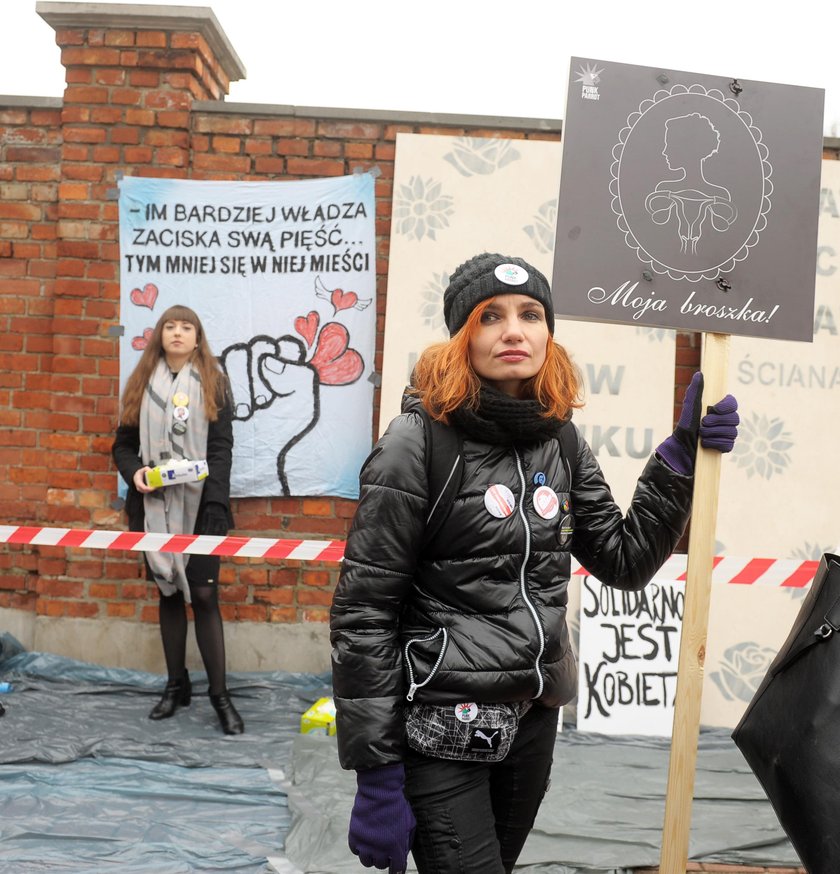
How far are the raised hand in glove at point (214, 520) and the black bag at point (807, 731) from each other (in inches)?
136

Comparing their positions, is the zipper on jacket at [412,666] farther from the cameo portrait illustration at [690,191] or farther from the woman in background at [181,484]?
the woman in background at [181,484]

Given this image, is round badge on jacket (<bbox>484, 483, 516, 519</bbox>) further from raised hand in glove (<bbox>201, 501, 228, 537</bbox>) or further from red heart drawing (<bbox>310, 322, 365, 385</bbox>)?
red heart drawing (<bbox>310, 322, 365, 385</bbox>)

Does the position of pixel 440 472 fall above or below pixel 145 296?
below

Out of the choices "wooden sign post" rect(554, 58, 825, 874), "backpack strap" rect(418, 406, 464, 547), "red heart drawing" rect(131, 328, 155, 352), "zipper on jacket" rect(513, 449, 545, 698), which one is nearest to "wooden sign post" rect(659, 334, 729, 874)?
"wooden sign post" rect(554, 58, 825, 874)

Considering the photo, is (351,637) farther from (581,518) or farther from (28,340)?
(28,340)

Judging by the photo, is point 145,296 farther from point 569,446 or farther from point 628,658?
point 569,446

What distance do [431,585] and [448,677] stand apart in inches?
7.5

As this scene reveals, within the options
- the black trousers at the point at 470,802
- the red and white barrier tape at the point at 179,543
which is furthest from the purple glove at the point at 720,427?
the red and white barrier tape at the point at 179,543

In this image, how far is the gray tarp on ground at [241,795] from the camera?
365 centimetres

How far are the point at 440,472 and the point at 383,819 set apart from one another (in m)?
0.68

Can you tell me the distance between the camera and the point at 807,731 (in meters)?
1.80

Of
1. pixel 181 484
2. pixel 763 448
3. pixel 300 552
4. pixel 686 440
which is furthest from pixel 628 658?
pixel 686 440

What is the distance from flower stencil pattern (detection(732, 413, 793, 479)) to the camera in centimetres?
549

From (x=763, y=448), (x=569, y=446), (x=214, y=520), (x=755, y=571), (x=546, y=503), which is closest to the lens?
(x=546, y=503)
